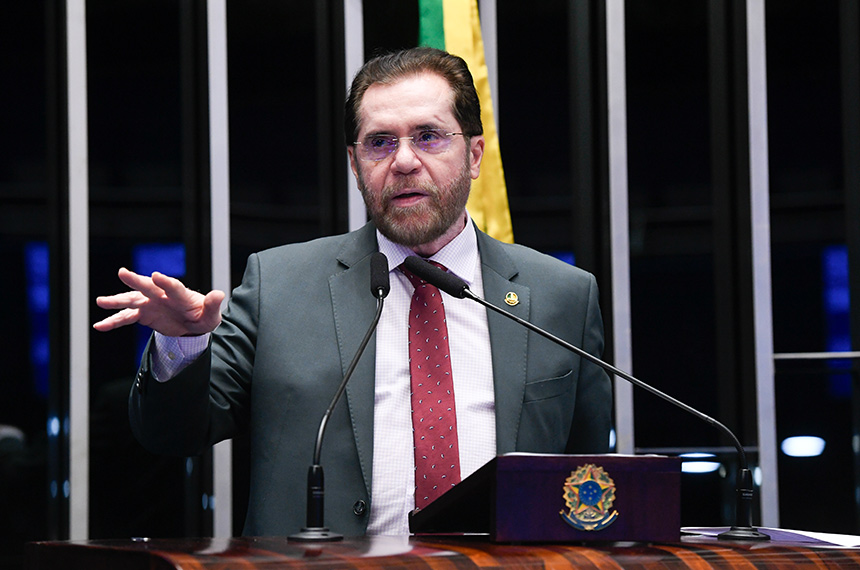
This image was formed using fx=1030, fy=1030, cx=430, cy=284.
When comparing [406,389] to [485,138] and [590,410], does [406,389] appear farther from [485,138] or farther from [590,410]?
[485,138]

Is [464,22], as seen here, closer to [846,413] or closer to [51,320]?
[51,320]

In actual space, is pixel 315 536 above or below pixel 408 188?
below

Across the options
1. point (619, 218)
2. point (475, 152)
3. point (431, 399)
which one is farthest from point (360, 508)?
point (619, 218)

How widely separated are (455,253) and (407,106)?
307mm

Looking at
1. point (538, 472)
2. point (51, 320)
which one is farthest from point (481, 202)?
point (538, 472)

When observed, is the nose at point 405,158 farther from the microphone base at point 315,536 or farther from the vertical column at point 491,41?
the vertical column at point 491,41

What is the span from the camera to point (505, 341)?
1.94 metres

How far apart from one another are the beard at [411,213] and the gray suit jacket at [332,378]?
0.30ft

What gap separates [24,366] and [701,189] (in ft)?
7.17

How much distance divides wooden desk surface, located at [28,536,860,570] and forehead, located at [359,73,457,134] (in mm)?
942

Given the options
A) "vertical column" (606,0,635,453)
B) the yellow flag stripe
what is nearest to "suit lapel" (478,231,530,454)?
the yellow flag stripe

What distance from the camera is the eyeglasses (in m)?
1.96

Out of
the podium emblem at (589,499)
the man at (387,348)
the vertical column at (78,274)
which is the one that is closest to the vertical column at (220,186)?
the vertical column at (78,274)

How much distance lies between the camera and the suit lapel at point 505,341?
186 cm
